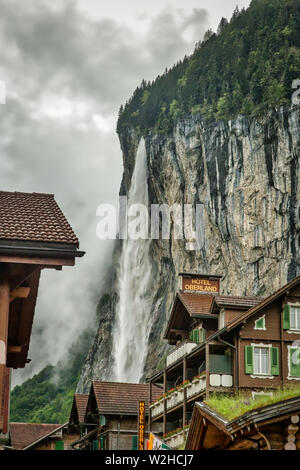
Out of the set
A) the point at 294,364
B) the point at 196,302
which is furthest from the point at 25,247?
the point at 196,302

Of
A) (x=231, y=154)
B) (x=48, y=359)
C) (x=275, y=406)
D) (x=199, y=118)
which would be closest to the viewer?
(x=275, y=406)

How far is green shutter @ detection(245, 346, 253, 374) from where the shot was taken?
113 ft

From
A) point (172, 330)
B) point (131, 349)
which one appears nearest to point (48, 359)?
point (131, 349)

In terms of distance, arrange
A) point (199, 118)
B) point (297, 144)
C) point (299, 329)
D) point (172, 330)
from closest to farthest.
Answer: point (299, 329), point (172, 330), point (297, 144), point (199, 118)

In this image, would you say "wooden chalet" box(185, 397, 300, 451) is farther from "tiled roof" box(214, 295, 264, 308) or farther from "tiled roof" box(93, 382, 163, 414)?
"tiled roof" box(93, 382, 163, 414)

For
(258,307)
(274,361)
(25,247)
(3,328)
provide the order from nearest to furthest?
(25,247) → (3,328) → (258,307) → (274,361)

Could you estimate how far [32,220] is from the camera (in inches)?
566

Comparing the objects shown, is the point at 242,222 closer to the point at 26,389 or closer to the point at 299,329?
the point at 299,329

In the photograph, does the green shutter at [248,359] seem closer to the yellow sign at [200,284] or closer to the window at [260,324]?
the window at [260,324]

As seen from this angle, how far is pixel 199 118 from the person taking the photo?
94.8 metres

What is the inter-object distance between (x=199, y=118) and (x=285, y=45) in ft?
40.1

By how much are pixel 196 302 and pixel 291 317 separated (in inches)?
325

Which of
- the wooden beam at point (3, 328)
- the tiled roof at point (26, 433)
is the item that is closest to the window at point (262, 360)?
the wooden beam at point (3, 328)

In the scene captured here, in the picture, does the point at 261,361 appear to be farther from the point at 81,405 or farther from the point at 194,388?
the point at 81,405
